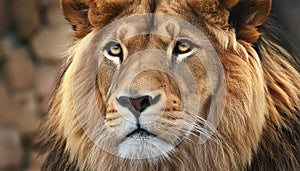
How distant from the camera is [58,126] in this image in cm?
373

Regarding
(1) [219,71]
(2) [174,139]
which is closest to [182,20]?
(1) [219,71]

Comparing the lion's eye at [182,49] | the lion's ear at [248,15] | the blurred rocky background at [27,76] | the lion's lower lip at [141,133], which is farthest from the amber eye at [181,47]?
the blurred rocky background at [27,76]

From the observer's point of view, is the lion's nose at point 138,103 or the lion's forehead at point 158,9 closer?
the lion's nose at point 138,103

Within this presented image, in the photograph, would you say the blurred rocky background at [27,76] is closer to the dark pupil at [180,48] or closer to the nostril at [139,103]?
the dark pupil at [180,48]

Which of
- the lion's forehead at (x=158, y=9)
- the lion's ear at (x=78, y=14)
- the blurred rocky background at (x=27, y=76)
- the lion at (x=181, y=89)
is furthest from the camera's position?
the blurred rocky background at (x=27, y=76)

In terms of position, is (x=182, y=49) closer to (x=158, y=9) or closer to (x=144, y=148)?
(x=158, y=9)

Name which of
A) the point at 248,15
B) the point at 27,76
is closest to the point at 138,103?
the point at 248,15

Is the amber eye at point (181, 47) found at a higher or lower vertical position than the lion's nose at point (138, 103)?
higher

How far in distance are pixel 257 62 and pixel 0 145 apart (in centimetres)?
471

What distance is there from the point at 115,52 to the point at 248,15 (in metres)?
0.58

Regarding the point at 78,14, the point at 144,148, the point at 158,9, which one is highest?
the point at 158,9

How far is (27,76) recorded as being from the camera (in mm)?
7895

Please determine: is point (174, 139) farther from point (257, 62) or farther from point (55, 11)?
point (55, 11)

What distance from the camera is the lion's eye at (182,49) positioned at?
3.37m
